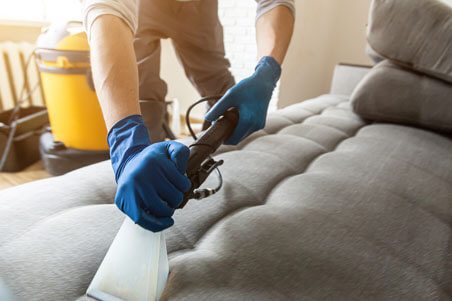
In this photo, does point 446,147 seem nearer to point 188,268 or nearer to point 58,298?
point 188,268

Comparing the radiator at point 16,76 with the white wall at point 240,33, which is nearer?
the radiator at point 16,76

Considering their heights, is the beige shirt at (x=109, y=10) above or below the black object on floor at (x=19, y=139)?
above

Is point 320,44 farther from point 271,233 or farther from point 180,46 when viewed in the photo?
point 271,233

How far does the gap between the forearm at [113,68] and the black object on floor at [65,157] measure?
1.00 m

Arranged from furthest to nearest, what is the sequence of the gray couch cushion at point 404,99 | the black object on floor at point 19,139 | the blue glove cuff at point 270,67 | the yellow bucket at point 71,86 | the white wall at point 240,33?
the white wall at point 240,33 → the black object on floor at point 19,139 → the yellow bucket at point 71,86 → the gray couch cushion at point 404,99 → the blue glove cuff at point 270,67

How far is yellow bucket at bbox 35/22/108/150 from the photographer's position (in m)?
1.42

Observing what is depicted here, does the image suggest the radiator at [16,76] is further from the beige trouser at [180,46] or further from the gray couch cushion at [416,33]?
the gray couch cushion at [416,33]

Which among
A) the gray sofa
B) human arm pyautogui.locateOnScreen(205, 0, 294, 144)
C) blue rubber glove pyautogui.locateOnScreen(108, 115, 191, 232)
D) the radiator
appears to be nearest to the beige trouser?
human arm pyautogui.locateOnScreen(205, 0, 294, 144)

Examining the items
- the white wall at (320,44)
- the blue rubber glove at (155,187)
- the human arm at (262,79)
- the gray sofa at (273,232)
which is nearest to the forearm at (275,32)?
the human arm at (262,79)

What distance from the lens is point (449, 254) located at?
47 cm

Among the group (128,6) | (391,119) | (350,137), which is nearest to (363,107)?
(391,119)

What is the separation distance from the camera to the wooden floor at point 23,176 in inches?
59.6

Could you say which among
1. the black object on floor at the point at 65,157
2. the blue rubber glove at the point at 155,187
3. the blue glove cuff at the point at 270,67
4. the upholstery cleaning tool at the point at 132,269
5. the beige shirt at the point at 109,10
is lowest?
the black object on floor at the point at 65,157

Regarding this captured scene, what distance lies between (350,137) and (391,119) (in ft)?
0.70
